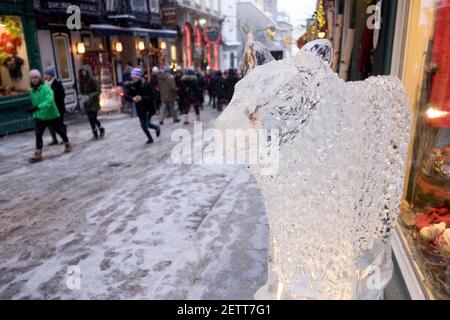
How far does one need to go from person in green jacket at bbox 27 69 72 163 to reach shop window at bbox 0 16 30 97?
12.6 feet

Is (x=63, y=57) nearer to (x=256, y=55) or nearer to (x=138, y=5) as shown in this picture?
(x=138, y=5)

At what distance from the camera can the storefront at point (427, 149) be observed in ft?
8.57

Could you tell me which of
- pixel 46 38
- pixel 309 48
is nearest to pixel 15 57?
pixel 46 38

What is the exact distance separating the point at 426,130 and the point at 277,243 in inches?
77.9

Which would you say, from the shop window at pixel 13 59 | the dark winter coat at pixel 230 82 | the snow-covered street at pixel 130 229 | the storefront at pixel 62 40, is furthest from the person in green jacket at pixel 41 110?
the dark winter coat at pixel 230 82

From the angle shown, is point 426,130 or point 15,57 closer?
point 426,130

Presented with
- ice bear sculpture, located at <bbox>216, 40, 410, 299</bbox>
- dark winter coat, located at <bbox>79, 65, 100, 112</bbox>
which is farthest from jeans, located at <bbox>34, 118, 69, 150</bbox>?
ice bear sculpture, located at <bbox>216, 40, 410, 299</bbox>

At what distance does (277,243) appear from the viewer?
5.22ft

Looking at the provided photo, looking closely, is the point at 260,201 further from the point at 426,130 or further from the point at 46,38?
the point at 46,38

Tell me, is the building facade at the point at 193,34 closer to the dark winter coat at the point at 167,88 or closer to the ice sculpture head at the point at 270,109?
the dark winter coat at the point at 167,88

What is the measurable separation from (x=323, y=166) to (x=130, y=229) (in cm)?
314

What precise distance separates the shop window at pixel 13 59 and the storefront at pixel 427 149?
1012 cm

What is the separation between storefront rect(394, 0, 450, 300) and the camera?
261 cm

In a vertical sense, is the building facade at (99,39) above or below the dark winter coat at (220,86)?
above
